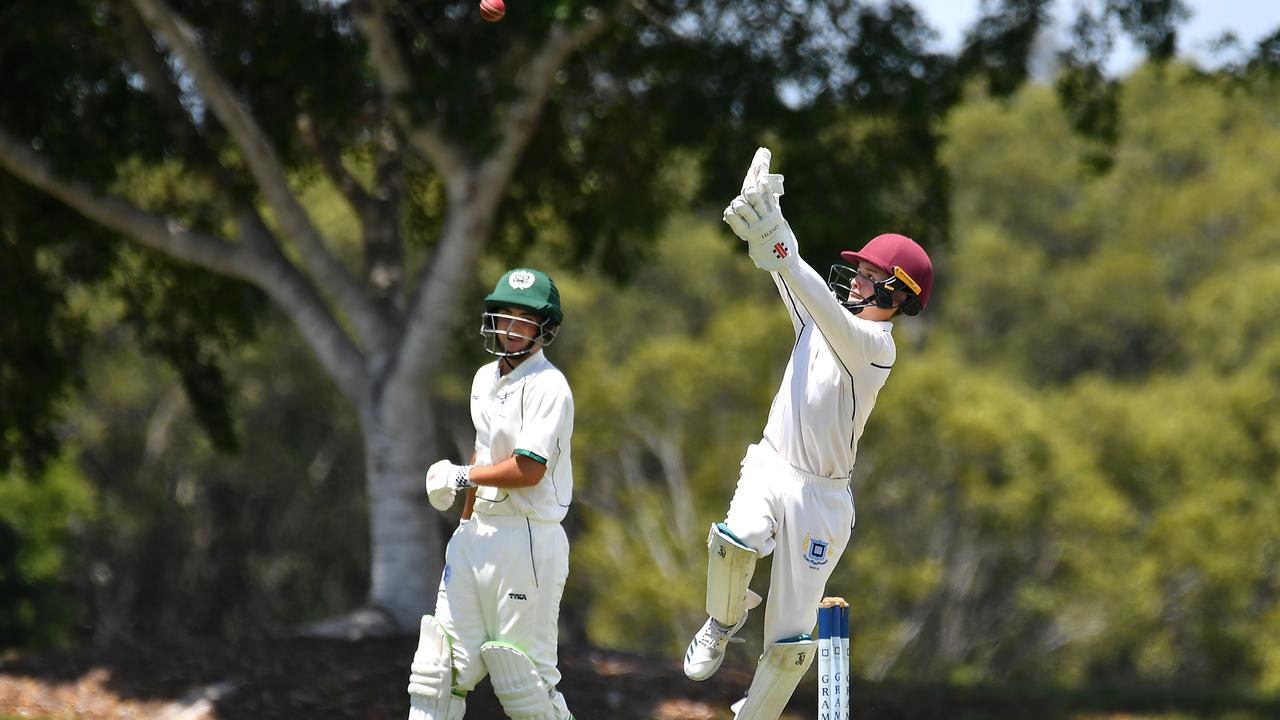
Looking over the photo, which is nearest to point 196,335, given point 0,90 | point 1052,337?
point 0,90

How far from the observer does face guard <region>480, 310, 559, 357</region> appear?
22.9 feet

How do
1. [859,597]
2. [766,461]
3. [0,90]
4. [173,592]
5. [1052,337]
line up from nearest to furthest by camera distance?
[766,461], [0,90], [859,597], [173,592], [1052,337]

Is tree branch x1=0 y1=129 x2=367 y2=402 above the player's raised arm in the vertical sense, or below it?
above

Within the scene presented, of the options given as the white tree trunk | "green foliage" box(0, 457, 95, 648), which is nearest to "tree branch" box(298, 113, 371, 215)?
the white tree trunk

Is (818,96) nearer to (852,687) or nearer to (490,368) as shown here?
(852,687)

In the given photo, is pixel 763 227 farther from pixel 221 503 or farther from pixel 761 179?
pixel 221 503

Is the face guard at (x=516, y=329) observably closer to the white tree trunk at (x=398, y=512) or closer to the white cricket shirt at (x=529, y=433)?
the white cricket shirt at (x=529, y=433)

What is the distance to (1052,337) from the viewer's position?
46844 millimetres

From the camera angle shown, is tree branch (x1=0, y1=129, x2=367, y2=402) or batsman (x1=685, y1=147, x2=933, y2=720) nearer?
batsman (x1=685, y1=147, x2=933, y2=720)

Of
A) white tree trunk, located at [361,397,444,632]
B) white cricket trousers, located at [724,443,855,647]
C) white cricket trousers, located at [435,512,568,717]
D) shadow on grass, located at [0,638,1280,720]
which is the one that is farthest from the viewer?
white tree trunk, located at [361,397,444,632]

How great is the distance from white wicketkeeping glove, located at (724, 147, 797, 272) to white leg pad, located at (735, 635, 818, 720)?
153cm

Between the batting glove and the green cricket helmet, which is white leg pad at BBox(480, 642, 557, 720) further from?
the batting glove

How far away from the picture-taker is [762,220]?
6258 millimetres

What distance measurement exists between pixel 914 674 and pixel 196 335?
64.6ft
